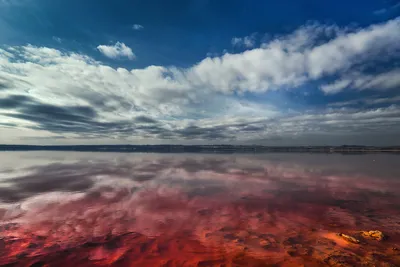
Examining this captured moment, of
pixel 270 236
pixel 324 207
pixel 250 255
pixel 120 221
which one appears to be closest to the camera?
pixel 250 255

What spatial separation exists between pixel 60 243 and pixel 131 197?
31.2 ft

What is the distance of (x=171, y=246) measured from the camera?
10250mm

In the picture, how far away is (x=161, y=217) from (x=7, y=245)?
25.1ft

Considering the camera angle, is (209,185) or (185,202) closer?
(185,202)

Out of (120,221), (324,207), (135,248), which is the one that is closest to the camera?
(135,248)

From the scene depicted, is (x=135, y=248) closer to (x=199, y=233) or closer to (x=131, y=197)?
(x=199, y=233)

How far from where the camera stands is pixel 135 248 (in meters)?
10.0

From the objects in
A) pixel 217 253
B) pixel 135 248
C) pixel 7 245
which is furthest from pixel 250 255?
pixel 7 245

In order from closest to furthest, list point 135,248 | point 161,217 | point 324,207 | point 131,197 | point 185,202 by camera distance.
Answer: point 135,248, point 161,217, point 324,207, point 185,202, point 131,197

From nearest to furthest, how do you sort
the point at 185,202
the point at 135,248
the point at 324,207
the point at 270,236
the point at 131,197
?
the point at 135,248 < the point at 270,236 < the point at 324,207 < the point at 185,202 < the point at 131,197

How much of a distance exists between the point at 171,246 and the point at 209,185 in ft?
53.3

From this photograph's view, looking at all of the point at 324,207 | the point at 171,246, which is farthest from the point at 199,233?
the point at 324,207

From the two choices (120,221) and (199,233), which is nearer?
(199,233)

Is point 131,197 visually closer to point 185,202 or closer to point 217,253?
point 185,202
